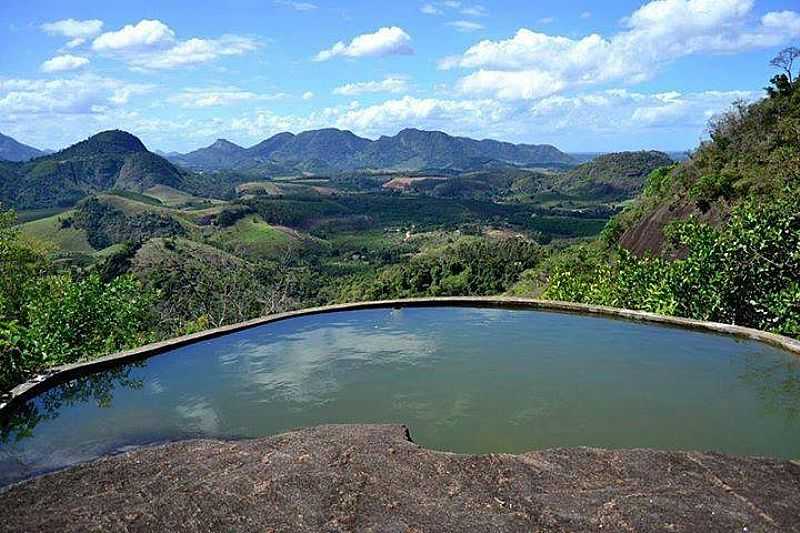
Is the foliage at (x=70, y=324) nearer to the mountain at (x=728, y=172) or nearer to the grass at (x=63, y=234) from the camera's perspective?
the mountain at (x=728, y=172)

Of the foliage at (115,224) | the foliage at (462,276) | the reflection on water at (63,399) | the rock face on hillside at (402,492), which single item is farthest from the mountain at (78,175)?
the rock face on hillside at (402,492)

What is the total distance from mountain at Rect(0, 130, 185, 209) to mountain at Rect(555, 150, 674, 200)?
4519 inches

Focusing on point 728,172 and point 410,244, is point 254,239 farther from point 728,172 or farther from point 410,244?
point 728,172

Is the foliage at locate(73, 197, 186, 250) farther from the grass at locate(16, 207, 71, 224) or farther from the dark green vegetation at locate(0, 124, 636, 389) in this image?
the grass at locate(16, 207, 71, 224)

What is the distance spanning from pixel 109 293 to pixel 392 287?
105 feet

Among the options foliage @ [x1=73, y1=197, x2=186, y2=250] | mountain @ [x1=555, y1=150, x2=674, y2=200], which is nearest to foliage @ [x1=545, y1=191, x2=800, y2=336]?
foliage @ [x1=73, y1=197, x2=186, y2=250]

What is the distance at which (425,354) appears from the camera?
7781 mm

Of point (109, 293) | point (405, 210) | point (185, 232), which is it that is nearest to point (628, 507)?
point (109, 293)

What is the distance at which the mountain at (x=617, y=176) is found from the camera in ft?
473

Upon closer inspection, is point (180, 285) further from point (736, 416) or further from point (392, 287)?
point (736, 416)

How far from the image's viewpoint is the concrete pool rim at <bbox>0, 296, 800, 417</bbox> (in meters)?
6.58

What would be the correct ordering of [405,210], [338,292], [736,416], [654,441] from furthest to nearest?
[405,210]
[338,292]
[736,416]
[654,441]

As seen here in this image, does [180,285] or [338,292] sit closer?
[180,285]

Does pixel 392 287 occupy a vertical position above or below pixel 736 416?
below
